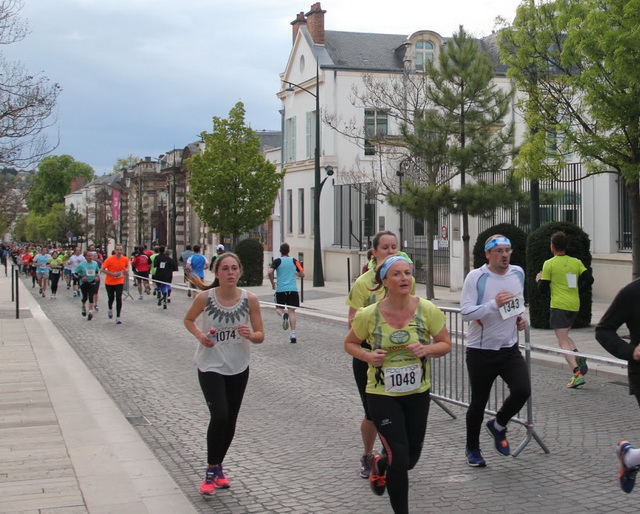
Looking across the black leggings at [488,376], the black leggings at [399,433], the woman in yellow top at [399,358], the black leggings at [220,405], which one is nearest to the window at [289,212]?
the black leggings at [488,376]

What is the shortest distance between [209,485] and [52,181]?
146 metres

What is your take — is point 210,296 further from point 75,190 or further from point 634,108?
point 75,190

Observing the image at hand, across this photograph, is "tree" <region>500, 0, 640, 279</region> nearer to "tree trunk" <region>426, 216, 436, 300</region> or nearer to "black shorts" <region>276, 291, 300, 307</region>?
"black shorts" <region>276, 291, 300, 307</region>

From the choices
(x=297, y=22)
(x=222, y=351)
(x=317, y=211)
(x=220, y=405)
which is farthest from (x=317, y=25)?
(x=220, y=405)

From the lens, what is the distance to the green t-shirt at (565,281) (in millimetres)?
10906

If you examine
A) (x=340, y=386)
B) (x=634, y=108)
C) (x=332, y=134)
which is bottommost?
(x=340, y=386)

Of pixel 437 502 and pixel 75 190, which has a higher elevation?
pixel 75 190

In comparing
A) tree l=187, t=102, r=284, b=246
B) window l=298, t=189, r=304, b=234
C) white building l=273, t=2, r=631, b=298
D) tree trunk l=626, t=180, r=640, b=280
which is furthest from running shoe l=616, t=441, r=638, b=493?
window l=298, t=189, r=304, b=234

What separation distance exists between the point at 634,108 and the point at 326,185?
26.9m

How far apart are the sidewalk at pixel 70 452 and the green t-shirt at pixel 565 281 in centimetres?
546

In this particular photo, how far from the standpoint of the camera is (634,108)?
45.9 ft

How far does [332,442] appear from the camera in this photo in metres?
8.00

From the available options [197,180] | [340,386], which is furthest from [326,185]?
[340,386]

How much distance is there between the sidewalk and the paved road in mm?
238
